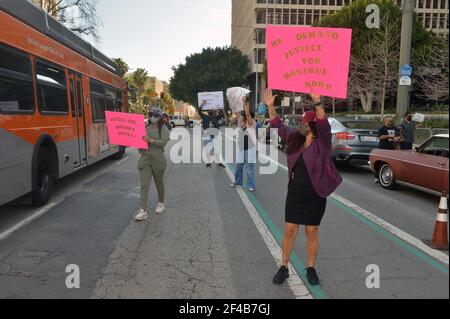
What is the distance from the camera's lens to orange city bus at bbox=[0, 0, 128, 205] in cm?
604

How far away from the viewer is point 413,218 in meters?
6.96

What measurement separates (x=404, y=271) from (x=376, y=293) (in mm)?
768

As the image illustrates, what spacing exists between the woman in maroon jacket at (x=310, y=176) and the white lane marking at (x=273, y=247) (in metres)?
0.12

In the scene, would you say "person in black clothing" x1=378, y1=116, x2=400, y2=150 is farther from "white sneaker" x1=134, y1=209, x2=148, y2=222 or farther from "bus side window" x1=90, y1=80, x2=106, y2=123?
"bus side window" x1=90, y1=80, x2=106, y2=123

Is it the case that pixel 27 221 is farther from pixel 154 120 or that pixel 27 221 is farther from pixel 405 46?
pixel 405 46

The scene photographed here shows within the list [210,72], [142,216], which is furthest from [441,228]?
[210,72]

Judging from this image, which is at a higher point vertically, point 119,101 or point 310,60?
point 310,60

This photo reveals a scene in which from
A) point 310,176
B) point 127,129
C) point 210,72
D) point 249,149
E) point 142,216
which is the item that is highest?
point 210,72

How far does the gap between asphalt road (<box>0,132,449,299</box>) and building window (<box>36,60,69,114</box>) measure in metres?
1.76

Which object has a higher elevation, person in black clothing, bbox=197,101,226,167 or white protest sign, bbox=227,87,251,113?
white protest sign, bbox=227,87,251,113

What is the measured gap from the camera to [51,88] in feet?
25.7

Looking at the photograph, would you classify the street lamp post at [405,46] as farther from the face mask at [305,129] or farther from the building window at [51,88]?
the face mask at [305,129]

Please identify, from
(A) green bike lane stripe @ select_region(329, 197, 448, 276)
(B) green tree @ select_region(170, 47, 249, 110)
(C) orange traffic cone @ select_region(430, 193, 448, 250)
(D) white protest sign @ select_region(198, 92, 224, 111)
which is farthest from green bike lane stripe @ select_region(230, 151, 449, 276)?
(B) green tree @ select_region(170, 47, 249, 110)

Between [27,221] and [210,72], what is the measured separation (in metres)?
64.4
